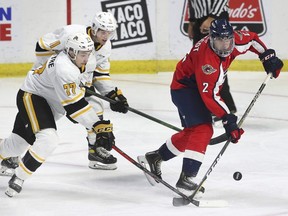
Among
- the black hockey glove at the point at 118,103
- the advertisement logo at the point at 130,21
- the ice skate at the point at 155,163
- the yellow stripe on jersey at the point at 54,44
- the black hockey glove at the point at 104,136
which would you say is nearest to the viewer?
the black hockey glove at the point at 104,136

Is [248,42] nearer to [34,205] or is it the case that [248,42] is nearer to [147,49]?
[34,205]

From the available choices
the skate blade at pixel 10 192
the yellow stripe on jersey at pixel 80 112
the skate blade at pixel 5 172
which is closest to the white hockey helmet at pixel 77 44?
the yellow stripe on jersey at pixel 80 112

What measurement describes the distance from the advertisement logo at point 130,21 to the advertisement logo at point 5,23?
0.86 meters

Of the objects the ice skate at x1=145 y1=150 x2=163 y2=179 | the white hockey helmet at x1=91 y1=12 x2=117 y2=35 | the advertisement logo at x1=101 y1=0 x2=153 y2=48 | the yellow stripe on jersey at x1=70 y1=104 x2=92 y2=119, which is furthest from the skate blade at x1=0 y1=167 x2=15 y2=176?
the advertisement logo at x1=101 y1=0 x2=153 y2=48

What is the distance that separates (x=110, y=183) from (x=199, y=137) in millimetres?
656

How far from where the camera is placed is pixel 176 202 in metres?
4.12

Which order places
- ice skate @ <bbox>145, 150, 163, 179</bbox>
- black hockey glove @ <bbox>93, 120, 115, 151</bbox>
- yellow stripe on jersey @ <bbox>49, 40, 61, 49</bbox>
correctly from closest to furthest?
black hockey glove @ <bbox>93, 120, 115, 151</bbox> → ice skate @ <bbox>145, 150, 163, 179</bbox> → yellow stripe on jersey @ <bbox>49, 40, 61, 49</bbox>

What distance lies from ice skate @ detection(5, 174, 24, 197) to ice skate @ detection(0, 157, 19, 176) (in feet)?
1.38

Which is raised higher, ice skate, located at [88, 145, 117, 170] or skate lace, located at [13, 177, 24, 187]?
skate lace, located at [13, 177, 24, 187]

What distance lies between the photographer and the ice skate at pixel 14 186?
4.25m

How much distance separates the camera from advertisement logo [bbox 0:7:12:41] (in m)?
8.00

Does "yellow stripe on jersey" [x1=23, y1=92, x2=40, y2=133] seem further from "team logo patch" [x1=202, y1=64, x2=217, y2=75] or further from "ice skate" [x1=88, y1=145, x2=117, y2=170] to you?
"team logo patch" [x1=202, y1=64, x2=217, y2=75]

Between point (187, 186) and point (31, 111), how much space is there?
0.85 m

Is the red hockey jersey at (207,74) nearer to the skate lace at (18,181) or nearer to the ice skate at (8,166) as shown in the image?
the skate lace at (18,181)
